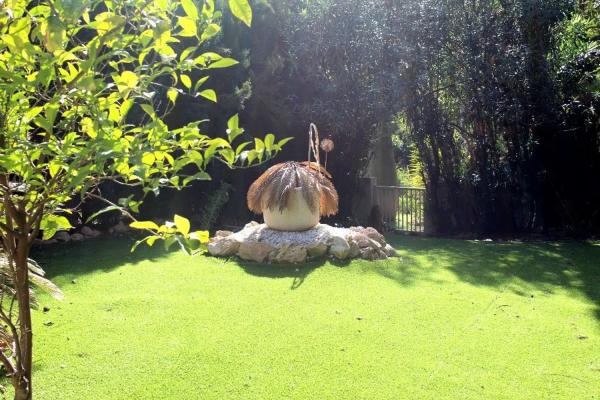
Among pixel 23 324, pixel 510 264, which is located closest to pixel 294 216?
pixel 510 264

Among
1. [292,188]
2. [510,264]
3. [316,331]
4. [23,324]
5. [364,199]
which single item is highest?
[292,188]

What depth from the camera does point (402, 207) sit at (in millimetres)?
9578

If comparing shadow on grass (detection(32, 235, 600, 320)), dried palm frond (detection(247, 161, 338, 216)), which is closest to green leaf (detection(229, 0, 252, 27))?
shadow on grass (detection(32, 235, 600, 320))

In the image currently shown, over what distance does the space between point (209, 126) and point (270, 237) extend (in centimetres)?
246

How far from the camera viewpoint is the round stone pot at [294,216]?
19.9 feet

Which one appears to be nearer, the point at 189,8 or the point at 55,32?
the point at 55,32

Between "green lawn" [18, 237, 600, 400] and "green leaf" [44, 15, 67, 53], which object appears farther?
"green lawn" [18, 237, 600, 400]

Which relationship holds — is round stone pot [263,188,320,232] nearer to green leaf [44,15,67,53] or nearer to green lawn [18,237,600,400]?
green lawn [18,237,600,400]

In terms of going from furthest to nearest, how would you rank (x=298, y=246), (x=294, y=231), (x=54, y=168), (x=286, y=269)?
(x=294, y=231), (x=298, y=246), (x=286, y=269), (x=54, y=168)

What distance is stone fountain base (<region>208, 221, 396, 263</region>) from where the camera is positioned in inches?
228

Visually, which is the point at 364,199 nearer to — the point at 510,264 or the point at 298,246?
the point at 510,264

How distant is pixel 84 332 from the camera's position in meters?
3.65

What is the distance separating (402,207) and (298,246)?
4195 millimetres

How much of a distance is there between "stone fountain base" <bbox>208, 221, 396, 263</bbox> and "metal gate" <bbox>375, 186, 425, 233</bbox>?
10.8 ft
